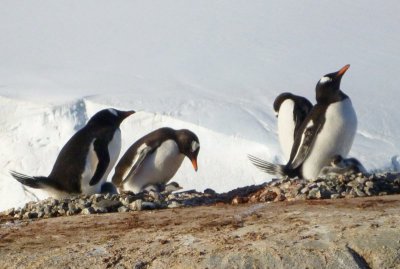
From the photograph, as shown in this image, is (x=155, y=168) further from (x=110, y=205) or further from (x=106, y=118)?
(x=110, y=205)

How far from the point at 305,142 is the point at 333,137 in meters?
0.26

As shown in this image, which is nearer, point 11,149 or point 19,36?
point 11,149

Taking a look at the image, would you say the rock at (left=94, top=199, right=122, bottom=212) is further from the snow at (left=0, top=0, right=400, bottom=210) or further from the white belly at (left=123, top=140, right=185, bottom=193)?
the snow at (left=0, top=0, right=400, bottom=210)

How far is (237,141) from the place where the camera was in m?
12.9

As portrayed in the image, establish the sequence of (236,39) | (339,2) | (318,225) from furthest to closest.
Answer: (339,2) → (236,39) → (318,225)

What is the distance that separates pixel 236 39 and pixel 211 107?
583cm

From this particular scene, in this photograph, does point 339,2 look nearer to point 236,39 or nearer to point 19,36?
point 236,39

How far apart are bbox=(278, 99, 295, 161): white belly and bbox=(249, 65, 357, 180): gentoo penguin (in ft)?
1.68

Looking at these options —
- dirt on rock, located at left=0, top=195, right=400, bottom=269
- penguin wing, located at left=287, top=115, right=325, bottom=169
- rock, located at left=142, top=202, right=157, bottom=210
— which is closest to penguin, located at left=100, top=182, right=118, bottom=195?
penguin wing, located at left=287, top=115, right=325, bottom=169

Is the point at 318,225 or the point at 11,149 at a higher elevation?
the point at 318,225

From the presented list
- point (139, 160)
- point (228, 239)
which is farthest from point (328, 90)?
point (228, 239)

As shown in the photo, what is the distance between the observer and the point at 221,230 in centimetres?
526

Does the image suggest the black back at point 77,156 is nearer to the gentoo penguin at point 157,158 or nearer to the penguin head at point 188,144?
the gentoo penguin at point 157,158

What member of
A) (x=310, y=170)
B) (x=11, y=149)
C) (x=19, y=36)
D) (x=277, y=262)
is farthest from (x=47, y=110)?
(x=277, y=262)
